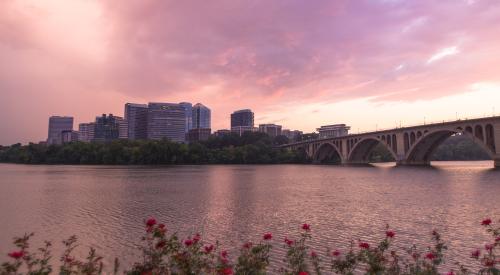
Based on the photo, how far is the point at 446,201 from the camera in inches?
1336

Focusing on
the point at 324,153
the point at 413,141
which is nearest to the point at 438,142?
the point at 413,141

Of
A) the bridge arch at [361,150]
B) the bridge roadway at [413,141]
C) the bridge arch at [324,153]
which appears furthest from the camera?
the bridge arch at [324,153]

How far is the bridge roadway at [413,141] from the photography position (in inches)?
3612

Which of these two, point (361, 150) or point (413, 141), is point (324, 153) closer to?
point (361, 150)

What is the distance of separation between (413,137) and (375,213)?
337ft

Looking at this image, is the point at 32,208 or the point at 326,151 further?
the point at 326,151

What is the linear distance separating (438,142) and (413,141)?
26.5ft

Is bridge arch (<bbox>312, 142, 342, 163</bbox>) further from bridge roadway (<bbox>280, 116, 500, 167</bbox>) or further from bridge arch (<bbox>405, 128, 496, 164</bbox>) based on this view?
bridge arch (<bbox>405, 128, 496, 164</bbox>)

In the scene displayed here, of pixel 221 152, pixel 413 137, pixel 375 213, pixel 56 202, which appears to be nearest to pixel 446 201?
pixel 375 213

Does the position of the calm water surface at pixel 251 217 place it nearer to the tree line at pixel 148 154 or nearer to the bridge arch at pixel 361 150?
the bridge arch at pixel 361 150

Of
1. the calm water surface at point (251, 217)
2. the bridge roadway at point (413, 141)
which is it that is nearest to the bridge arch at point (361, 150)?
the bridge roadway at point (413, 141)

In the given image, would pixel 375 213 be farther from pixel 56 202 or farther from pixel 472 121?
pixel 472 121

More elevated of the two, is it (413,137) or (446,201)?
(413,137)

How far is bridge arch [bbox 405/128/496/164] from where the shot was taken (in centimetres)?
9200
